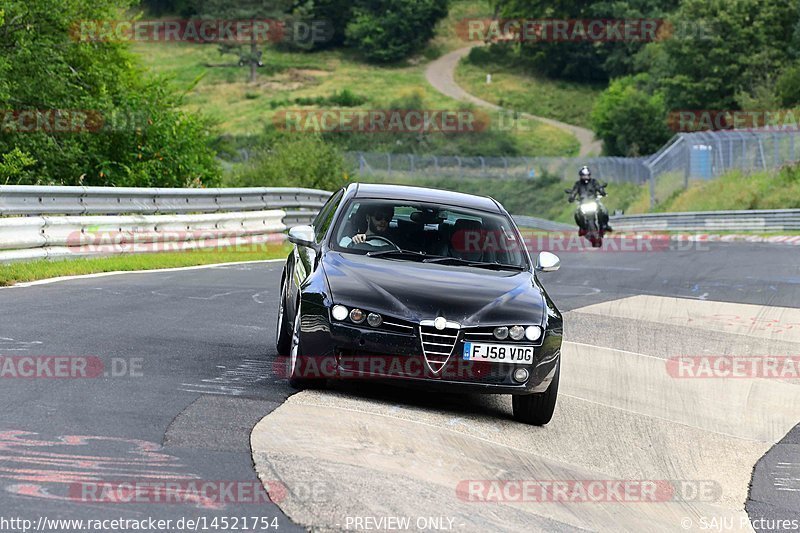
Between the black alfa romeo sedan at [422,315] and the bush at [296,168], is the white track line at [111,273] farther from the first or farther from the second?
the bush at [296,168]

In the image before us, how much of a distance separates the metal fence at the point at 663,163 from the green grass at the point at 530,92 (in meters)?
43.5

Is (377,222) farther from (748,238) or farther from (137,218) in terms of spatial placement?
(748,238)

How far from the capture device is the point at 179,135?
94.5 feet

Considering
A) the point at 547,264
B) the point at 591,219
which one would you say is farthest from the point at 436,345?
the point at 591,219

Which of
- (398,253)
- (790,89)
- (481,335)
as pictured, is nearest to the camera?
(481,335)

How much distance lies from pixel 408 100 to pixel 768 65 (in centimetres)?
3433

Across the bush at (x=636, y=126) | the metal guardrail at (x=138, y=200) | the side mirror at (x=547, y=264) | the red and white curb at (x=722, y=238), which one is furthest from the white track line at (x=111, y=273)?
the bush at (x=636, y=126)

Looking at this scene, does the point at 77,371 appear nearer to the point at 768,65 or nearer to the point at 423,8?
the point at 768,65

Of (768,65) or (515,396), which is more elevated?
(515,396)

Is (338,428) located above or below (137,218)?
above

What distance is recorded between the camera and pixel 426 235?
9617 millimetres

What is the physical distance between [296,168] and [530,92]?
86.4m

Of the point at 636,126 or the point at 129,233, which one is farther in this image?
the point at 636,126

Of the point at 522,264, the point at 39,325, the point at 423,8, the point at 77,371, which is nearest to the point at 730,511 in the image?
the point at 522,264
